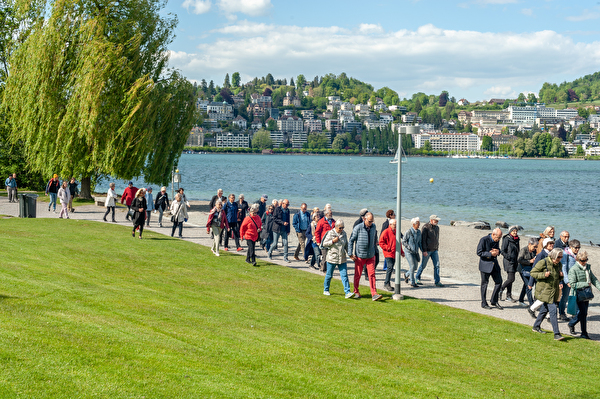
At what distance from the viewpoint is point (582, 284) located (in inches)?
437

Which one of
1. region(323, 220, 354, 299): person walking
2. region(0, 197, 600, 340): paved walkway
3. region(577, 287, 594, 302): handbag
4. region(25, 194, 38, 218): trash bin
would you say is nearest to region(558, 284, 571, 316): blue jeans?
region(0, 197, 600, 340): paved walkway

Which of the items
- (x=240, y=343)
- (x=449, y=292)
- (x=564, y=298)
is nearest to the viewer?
(x=240, y=343)

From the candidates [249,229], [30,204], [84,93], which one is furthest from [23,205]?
[249,229]

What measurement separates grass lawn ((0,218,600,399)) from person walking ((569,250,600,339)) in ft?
2.18

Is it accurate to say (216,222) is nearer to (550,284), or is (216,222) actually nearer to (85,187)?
(550,284)

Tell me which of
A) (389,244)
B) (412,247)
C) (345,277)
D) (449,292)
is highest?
(389,244)

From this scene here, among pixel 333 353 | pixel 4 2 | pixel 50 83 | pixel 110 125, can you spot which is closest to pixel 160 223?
pixel 110 125

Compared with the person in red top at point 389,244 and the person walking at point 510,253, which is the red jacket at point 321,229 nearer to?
the person in red top at point 389,244

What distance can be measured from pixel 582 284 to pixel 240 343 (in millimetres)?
7019

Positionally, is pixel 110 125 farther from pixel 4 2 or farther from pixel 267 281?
pixel 267 281

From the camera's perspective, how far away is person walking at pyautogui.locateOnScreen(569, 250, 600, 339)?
11.1 m

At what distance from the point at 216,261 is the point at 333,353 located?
8.68m

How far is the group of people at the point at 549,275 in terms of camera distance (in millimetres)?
11055

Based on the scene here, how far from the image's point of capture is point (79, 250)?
Result: 16.3 m
